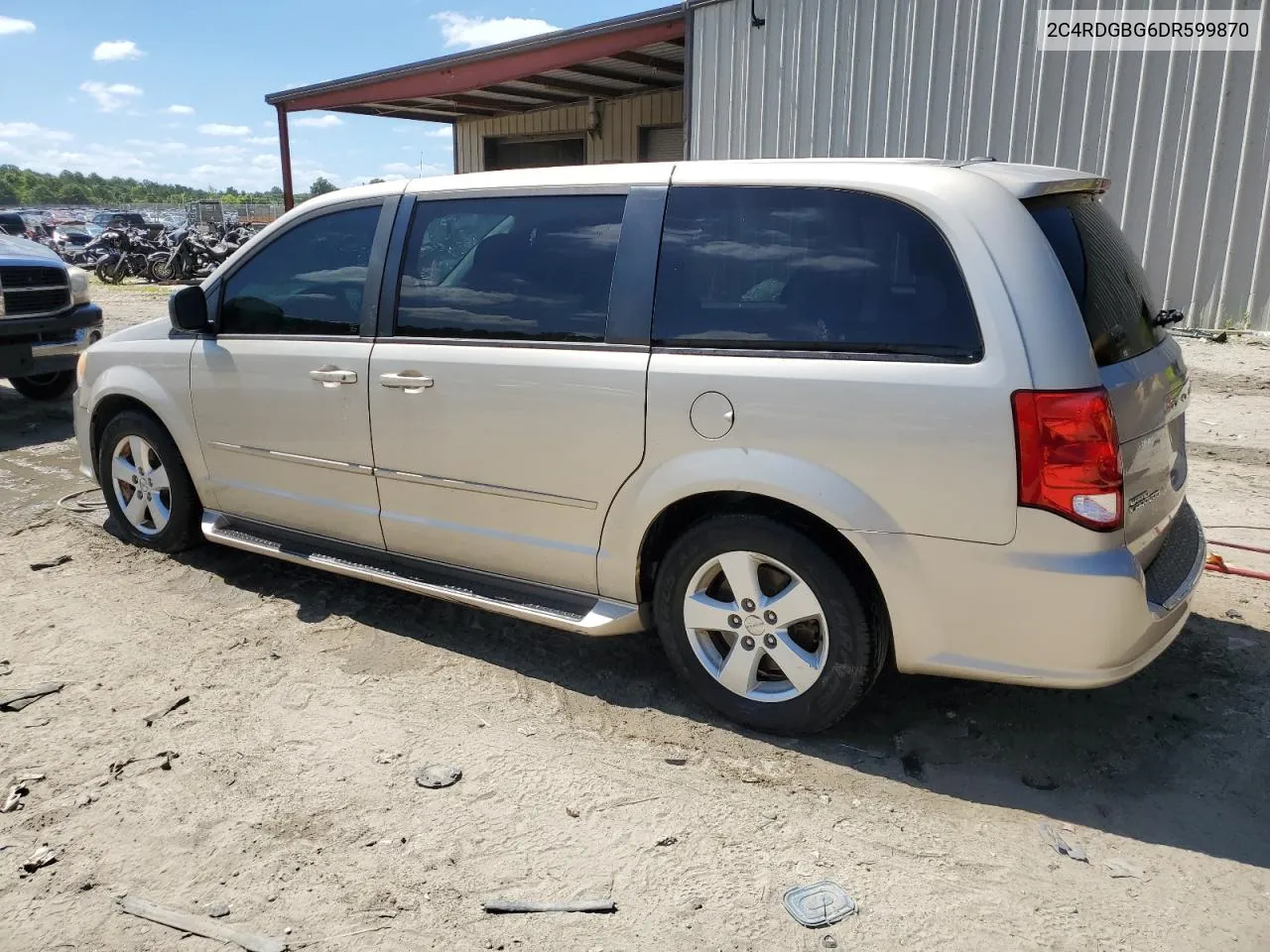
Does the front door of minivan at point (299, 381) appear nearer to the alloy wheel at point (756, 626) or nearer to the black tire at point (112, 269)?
the alloy wheel at point (756, 626)

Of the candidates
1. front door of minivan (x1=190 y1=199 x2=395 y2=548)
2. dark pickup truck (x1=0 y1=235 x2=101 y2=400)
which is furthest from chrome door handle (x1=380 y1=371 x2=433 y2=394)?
dark pickup truck (x1=0 y1=235 x2=101 y2=400)

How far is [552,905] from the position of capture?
98.4 inches

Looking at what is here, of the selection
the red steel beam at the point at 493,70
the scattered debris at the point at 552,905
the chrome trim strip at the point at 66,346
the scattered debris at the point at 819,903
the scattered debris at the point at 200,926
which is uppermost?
the red steel beam at the point at 493,70

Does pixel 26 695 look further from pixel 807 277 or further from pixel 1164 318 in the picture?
pixel 1164 318

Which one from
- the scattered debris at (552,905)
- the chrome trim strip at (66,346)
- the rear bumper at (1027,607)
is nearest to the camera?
the scattered debris at (552,905)

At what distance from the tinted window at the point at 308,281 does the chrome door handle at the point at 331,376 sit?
173 mm

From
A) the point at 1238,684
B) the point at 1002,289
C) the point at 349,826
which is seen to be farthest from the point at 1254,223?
the point at 349,826

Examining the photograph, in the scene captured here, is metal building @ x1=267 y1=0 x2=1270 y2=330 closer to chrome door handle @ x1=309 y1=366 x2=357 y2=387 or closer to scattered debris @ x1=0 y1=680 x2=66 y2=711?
chrome door handle @ x1=309 y1=366 x2=357 y2=387

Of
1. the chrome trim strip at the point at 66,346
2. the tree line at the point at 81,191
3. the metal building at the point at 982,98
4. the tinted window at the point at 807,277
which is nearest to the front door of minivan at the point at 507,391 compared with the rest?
the tinted window at the point at 807,277

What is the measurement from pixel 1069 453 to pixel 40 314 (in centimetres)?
845

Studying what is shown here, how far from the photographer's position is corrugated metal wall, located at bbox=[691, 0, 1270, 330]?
30.1ft

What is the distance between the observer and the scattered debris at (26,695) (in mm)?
3518

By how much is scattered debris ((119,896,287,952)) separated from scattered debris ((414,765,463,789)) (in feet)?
2.33

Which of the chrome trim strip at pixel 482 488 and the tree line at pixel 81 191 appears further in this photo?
the tree line at pixel 81 191
